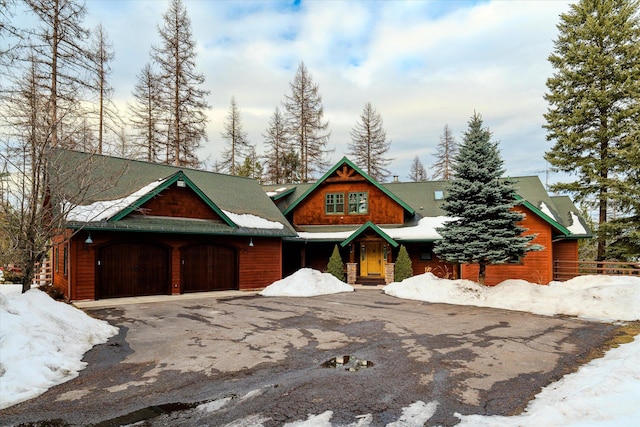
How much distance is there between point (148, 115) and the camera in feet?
92.3

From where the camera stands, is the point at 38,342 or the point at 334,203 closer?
the point at 38,342

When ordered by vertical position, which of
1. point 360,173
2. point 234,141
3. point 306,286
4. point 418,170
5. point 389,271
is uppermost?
point 234,141

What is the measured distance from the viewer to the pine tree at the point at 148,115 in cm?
2670

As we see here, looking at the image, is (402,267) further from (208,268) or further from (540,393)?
(540,393)

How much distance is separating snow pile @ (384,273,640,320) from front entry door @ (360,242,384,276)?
15.3 ft

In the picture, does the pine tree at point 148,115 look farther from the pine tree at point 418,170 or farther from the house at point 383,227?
the pine tree at point 418,170

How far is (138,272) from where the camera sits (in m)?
14.7

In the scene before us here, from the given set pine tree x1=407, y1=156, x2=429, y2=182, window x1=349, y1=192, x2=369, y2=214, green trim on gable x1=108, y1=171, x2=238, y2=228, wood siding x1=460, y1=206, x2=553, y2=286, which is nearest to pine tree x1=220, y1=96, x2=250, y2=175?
window x1=349, y1=192, x2=369, y2=214

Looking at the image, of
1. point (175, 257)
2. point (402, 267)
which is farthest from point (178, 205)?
point (402, 267)

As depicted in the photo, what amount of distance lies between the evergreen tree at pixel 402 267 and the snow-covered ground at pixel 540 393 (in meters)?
6.76

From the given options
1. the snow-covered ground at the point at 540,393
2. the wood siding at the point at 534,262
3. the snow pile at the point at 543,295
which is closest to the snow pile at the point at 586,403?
the snow-covered ground at the point at 540,393

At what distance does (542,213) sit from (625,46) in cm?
1129

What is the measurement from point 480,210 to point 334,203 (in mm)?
9405

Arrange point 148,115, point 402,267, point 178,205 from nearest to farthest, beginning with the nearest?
point 178,205 < point 402,267 < point 148,115
